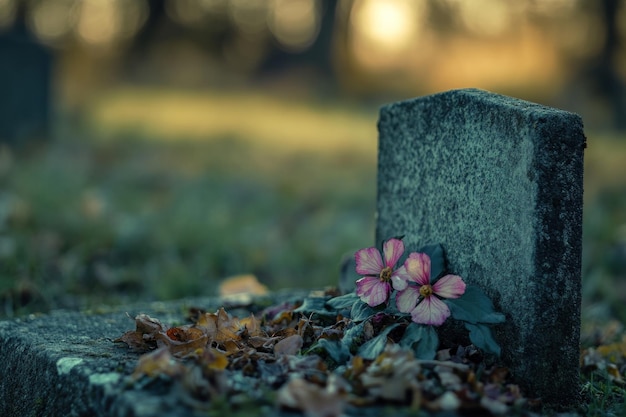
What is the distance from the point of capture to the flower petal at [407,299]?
1914mm

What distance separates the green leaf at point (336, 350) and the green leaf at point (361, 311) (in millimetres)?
113

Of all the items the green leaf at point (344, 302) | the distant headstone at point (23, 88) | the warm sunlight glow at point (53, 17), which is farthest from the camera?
the warm sunlight glow at point (53, 17)

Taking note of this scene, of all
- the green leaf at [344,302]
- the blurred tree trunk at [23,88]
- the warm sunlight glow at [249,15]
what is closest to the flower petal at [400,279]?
the green leaf at [344,302]

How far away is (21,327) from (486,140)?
5.35ft

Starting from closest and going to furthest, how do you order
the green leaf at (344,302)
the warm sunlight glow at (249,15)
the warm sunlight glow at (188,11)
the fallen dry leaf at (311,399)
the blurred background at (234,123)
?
the fallen dry leaf at (311,399), the green leaf at (344,302), the blurred background at (234,123), the warm sunlight glow at (188,11), the warm sunlight glow at (249,15)

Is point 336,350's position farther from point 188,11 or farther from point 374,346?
point 188,11

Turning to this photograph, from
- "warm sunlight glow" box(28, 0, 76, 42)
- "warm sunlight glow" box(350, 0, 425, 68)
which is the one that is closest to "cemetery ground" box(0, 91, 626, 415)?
"warm sunlight glow" box(28, 0, 76, 42)

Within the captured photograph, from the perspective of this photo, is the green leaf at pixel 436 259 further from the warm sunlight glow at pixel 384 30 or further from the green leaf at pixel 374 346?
the warm sunlight glow at pixel 384 30

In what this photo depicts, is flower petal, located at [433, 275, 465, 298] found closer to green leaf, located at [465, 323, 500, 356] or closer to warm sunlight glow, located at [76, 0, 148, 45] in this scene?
green leaf, located at [465, 323, 500, 356]

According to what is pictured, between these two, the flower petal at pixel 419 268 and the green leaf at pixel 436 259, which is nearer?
the flower petal at pixel 419 268

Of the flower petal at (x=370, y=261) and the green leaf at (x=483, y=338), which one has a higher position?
the flower petal at (x=370, y=261)

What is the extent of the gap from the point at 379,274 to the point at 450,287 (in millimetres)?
239

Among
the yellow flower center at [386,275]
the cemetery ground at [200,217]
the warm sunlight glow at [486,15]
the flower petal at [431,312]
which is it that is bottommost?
the cemetery ground at [200,217]

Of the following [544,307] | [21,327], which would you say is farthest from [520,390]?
[21,327]
